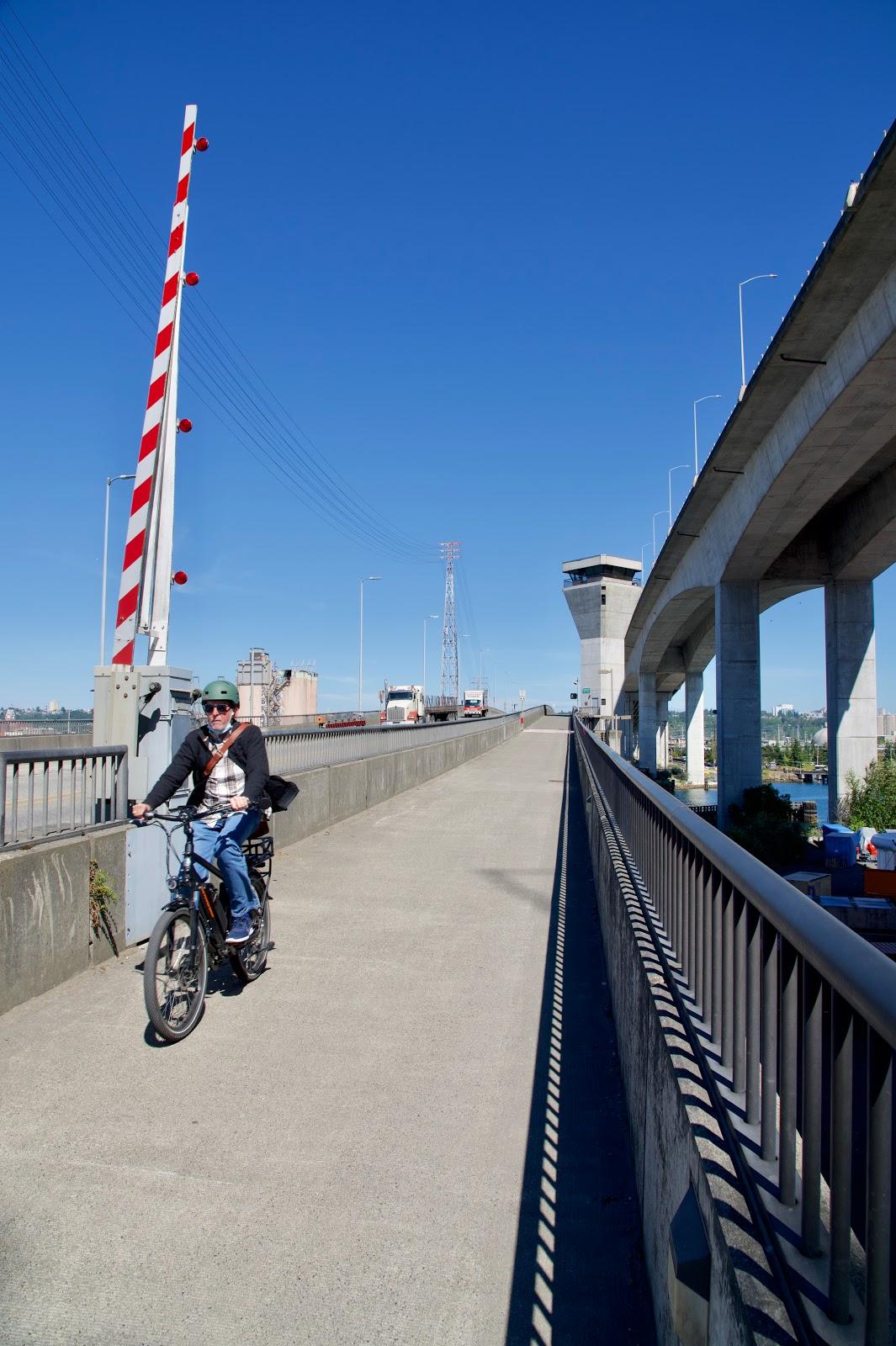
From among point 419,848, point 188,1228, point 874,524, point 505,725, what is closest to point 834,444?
point 874,524

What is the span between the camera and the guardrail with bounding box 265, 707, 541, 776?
40.0 feet

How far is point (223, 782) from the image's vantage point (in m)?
5.79

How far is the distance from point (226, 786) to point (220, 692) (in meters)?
0.62

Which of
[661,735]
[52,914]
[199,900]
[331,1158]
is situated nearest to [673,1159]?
[331,1158]

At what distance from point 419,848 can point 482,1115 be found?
769 centimetres

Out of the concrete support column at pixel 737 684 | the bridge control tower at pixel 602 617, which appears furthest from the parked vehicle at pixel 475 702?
the concrete support column at pixel 737 684

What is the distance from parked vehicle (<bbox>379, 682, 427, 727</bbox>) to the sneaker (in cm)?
5797

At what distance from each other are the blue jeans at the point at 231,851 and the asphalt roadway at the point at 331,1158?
2.31 feet

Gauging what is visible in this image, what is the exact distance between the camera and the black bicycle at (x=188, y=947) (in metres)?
4.88

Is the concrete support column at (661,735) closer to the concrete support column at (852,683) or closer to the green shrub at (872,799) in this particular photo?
the concrete support column at (852,683)

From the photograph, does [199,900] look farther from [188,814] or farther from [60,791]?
→ [60,791]

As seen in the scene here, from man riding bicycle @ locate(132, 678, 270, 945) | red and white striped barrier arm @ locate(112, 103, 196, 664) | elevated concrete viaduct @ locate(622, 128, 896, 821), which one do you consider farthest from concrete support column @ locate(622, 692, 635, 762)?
man riding bicycle @ locate(132, 678, 270, 945)

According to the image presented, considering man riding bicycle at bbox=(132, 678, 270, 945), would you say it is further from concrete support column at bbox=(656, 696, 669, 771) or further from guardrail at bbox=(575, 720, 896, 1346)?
concrete support column at bbox=(656, 696, 669, 771)

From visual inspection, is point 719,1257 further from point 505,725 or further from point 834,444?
point 505,725
